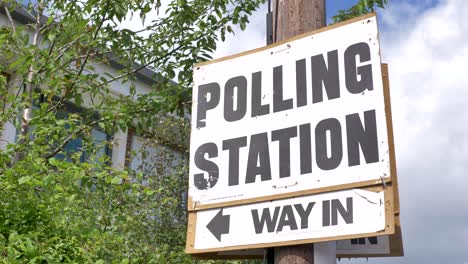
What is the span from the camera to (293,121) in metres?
4.42

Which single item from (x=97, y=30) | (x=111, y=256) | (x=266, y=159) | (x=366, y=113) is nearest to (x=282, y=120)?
(x=266, y=159)

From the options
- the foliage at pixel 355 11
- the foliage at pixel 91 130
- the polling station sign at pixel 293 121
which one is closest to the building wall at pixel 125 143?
the foliage at pixel 91 130

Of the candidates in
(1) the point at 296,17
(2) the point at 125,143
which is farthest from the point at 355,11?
(2) the point at 125,143

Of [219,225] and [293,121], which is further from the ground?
[293,121]

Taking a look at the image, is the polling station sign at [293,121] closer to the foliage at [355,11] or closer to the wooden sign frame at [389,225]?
the wooden sign frame at [389,225]

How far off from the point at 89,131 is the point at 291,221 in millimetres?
6329

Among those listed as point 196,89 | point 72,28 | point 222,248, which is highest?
point 72,28

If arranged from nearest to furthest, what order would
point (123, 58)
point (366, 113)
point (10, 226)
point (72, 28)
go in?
point (366, 113), point (10, 226), point (72, 28), point (123, 58)

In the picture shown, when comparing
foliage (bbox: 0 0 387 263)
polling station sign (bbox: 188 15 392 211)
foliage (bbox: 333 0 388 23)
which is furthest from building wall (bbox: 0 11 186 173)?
polling station sign (bbox: 188 15 392 211)

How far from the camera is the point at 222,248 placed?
429cm

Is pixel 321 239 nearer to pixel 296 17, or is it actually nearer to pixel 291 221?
pixel 291 221

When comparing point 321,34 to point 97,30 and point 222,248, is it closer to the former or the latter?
point 222,248

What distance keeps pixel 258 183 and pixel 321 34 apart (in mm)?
1140

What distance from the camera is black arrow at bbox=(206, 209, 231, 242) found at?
4.34 m
